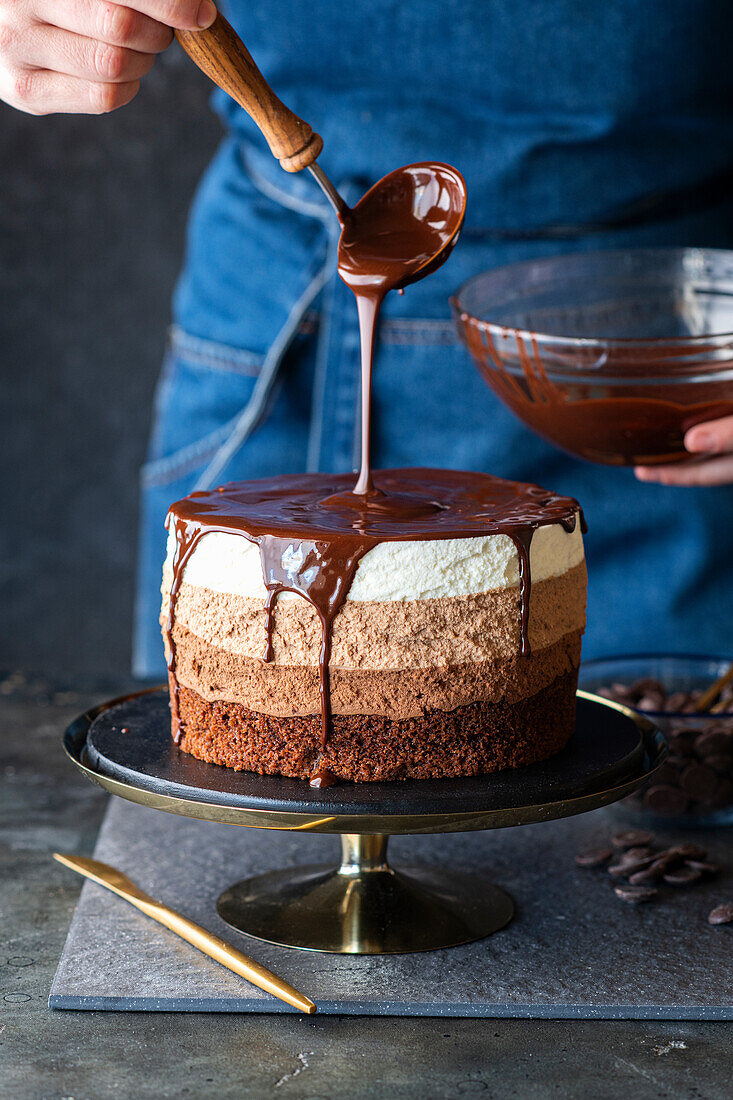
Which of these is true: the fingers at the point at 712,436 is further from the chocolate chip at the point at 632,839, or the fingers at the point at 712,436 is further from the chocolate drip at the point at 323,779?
the chocolate drip at the point at 323,779

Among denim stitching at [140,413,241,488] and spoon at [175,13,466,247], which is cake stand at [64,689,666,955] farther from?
denim stitching at [140,413,241,488]

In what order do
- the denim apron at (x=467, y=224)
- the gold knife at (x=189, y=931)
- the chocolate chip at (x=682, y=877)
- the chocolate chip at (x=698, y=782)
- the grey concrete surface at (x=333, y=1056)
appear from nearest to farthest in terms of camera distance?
1. the grey concrete surface at (x=333, y=1056)
2. the gold knife at (x=189, y=931)
3. the chocolate chip at (x=682, y=877)
4. the chocolate chip at (x=698, y=782)
5. the denim apron at (x=467, y=224)

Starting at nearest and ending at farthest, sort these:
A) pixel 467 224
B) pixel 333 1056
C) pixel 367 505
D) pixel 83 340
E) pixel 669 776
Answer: pixel 333 1056
pixel 367 505
pixel 669 776
pixel 467 224
pixel 83 340

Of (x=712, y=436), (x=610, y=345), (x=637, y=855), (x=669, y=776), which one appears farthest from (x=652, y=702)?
(x=610, y=345)

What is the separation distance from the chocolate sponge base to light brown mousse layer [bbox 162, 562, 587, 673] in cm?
4

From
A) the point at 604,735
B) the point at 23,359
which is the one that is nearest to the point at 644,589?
the point at 604,735

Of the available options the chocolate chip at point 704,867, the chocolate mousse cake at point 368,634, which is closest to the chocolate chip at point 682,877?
the chocolate chip at point 704,867

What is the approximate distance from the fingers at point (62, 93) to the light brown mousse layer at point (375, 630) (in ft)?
1.57

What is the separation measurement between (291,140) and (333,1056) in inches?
30.1

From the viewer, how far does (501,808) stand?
40.4 inches

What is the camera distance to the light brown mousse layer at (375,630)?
1.08m

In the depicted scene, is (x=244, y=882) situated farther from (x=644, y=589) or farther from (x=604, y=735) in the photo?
(x=644, y=589)

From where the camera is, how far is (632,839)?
1.33 metres

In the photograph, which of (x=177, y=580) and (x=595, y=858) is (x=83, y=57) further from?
(x=595, y=858)
